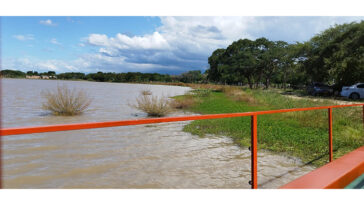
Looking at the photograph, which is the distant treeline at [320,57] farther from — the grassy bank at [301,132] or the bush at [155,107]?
the bush at [155,107]

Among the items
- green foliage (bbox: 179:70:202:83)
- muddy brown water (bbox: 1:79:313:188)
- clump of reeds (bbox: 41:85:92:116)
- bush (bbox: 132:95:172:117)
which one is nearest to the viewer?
muddy brown water (bbox: 1:79:313:188)

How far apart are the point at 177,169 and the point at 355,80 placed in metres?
27.0

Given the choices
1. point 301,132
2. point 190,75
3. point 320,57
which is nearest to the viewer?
point 301,132

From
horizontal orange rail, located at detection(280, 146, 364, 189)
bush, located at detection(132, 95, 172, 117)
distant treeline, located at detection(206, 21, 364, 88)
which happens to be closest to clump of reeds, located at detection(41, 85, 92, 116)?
bush, located at detection(132, 95, 172, 117)

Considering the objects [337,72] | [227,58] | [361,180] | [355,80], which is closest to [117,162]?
[361,180]

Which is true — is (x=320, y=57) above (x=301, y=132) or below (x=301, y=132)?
above

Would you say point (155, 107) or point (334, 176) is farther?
point (155, 107)

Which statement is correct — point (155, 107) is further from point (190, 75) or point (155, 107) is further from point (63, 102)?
point (190, 75)

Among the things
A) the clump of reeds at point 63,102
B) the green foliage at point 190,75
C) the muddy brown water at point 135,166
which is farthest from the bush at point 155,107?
the green foliage at point 190,75

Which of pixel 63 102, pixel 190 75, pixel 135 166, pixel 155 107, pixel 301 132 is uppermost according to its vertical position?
pixel 190 75

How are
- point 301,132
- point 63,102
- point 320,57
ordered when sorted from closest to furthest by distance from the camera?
point 301,132 < point 63,102 < point 320,57

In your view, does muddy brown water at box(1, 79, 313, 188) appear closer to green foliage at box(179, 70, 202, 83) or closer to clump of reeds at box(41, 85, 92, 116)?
clump of reeds at box(41, 85, 92, 116)

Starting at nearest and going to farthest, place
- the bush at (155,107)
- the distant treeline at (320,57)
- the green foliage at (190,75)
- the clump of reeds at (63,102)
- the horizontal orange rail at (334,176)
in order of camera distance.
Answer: the horizontal orange rail at (334,176) → the clump of reeds at (63,102) → the bush at (155,107) → the distant treeline at (320,57) → the green foliage at (190,75)

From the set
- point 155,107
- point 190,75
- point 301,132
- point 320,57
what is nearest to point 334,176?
point 301,132
